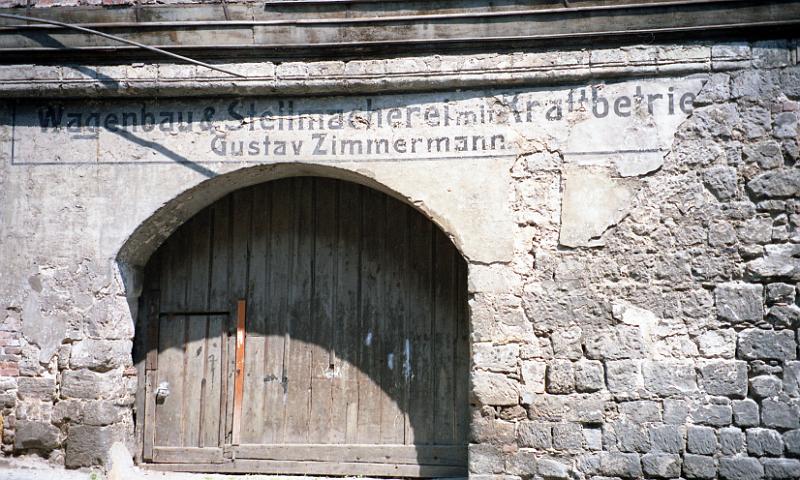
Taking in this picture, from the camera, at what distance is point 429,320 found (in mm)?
5566

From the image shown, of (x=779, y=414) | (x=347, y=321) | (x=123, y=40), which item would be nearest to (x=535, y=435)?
(x=779, y=414)

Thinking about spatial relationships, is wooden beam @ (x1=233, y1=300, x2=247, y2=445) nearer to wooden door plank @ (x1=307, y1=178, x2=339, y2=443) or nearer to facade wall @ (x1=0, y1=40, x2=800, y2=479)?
wooden door plank @ (x1=307, y1=178, x2=339, y2=443)

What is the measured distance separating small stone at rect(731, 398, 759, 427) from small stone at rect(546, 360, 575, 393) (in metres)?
0.94

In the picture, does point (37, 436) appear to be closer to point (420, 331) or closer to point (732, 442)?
point (420, 331)

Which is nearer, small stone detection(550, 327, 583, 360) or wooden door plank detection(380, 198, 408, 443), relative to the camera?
small stone detection(550, 327, 583, 360)

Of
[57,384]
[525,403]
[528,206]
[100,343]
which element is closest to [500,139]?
[528,206]

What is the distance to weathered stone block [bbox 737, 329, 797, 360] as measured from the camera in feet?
15.2

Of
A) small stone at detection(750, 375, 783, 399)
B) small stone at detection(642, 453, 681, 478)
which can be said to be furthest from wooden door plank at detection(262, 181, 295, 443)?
small stone at detection(750, 375, 783, 399)

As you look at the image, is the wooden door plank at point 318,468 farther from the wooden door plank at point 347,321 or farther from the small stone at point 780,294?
the small stone at point 780,294

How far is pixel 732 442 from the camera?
15.2 feet

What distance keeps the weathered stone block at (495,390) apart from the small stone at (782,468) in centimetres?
146

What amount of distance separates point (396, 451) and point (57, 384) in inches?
90.4

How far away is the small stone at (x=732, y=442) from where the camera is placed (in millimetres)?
4617

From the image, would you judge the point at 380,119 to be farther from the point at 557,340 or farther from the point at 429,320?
the point at 557,340
